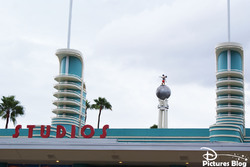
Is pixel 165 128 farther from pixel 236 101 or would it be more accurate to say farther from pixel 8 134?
pixel 8 134

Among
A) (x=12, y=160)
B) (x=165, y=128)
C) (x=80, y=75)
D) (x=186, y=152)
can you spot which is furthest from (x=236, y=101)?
(x=12, y=160)

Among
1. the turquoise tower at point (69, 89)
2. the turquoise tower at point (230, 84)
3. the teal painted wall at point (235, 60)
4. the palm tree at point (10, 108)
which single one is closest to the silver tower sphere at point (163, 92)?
the turquoise tower at point (230, 84)

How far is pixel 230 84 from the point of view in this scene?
68562mm

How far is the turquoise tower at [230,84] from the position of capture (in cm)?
6694

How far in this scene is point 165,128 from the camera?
6938 centimetres

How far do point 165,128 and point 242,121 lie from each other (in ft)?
36.6
